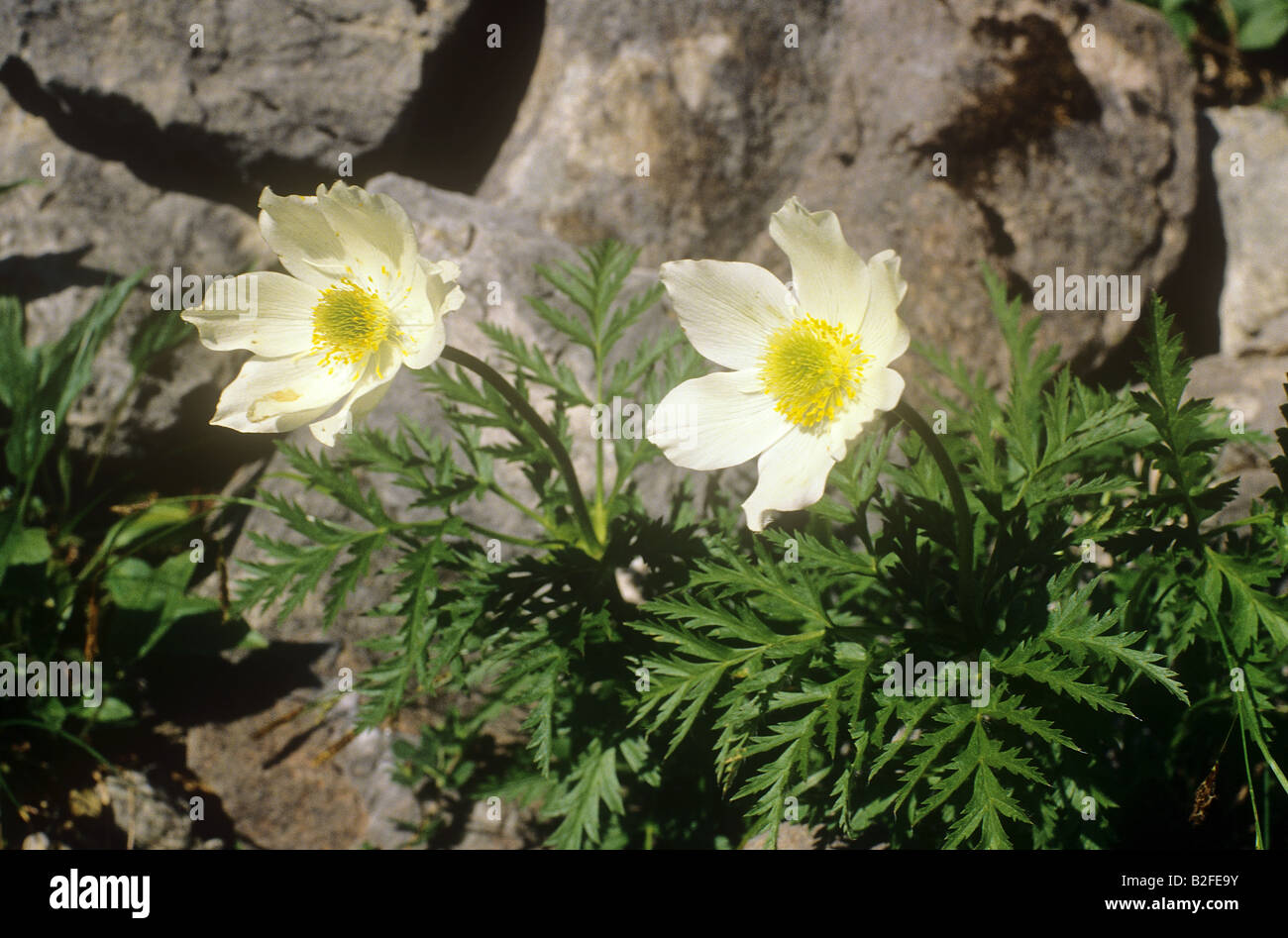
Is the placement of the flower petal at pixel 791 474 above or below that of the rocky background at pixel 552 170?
below

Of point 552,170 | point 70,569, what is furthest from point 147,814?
point 552,170

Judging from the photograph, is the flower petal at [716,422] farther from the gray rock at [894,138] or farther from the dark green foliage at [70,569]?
the dark green foliage at [70,569]

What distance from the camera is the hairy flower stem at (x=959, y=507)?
6.45ft

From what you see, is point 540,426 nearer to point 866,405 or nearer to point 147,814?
point 866,405

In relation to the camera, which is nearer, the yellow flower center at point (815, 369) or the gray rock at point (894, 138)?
the yellow flower center at point (815, 369)

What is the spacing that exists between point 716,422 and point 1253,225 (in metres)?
3.42

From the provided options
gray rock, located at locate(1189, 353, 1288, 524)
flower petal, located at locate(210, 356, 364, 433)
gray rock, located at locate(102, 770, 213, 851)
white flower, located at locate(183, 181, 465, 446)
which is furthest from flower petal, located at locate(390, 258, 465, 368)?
gray rock, located at locate(1189, 353, 1288, 524)

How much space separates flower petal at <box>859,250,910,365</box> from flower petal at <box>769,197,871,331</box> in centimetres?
4

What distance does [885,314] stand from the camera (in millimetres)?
1932

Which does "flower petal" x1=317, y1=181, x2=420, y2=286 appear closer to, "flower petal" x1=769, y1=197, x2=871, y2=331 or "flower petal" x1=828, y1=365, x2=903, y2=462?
"flower petal" x1=769, y1=197, x2=871, y2=331

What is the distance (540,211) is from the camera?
415 cm

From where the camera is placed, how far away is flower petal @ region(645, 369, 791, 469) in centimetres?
217

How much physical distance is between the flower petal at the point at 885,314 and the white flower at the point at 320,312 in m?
0.90

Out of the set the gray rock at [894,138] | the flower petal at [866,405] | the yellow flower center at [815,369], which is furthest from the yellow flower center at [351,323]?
the gray rock at [894,138]
